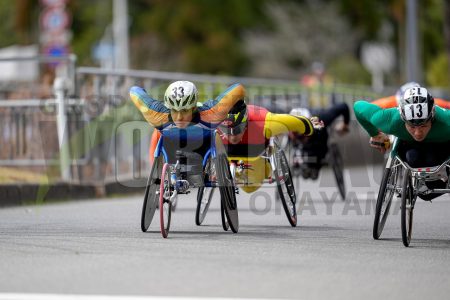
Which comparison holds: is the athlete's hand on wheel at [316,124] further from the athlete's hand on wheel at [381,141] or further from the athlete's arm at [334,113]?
the athlete's arm at [334,113]

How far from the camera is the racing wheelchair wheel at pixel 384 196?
12430 millimetres

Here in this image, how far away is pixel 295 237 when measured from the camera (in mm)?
13344

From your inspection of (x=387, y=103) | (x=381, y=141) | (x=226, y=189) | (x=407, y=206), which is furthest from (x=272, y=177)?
(x=407, y=206)

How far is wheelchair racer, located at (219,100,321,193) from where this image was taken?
596 inches

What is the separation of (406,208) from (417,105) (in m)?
0.95

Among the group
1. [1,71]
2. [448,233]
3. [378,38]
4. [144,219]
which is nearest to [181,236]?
[144,219]

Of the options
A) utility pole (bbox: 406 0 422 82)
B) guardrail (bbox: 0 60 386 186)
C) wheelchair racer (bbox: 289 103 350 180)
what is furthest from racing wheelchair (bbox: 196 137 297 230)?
utility pole (bbox: 406 0 422 82)

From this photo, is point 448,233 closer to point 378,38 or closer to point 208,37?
point 208,37

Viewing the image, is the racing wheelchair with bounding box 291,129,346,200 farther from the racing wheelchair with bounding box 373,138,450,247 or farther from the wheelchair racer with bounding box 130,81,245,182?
the racing wheelchair with bounding box 373,138,450,247

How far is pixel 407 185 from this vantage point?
1210cm

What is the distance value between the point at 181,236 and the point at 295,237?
112 cm

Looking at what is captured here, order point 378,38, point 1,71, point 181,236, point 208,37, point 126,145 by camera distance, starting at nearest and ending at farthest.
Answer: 1. point 181,236
2. point 126,145
3. point 1,71
4. point 208,37
5. point 378,38

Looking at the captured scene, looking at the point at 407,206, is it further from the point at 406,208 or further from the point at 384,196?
the point at 384,196

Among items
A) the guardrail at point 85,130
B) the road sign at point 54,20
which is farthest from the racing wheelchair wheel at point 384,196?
the road sign at point 54,20
